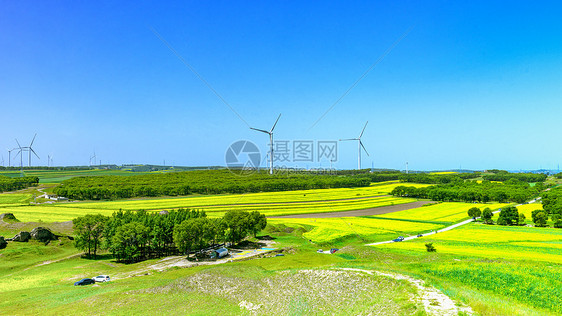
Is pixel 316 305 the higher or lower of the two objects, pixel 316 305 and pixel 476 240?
the higher

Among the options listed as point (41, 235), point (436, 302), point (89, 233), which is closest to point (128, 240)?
point (89, 233)

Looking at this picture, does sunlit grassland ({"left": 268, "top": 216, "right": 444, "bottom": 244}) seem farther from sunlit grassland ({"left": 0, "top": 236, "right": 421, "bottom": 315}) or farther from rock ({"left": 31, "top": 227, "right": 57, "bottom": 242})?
rock ({"left": 31, "top": 227, "right": 57, "bottom": 242})

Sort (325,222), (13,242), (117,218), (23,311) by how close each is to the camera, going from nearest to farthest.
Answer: (23,311) < (13,242) < (117,218) < (325,222)

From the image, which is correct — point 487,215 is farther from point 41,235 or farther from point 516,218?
point 41,235

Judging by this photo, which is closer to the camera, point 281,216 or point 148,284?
point 148,284

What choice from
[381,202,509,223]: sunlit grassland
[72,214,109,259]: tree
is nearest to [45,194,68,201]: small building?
[72,214,109,259]: tree

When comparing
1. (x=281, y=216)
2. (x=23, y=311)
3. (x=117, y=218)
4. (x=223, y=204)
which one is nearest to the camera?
(x=23, y=311)

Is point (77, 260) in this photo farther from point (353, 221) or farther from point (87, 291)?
point (353, 221)

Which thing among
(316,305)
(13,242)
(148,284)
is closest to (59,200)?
(13,242)
